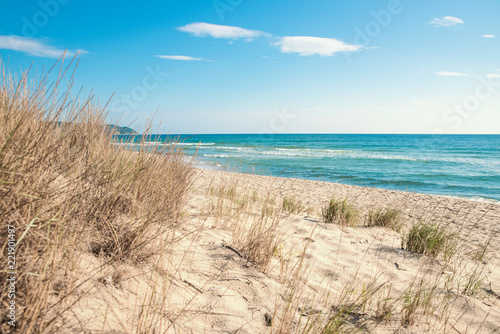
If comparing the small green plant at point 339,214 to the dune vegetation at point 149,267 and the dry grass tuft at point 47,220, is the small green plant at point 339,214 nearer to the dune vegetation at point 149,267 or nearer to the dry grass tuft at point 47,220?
the dune vegetation at point 149,267

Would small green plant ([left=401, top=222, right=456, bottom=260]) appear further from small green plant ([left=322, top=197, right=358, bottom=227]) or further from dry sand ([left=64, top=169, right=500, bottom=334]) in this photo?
small green plant ([left=322, top=197, right=358, bottom=227])

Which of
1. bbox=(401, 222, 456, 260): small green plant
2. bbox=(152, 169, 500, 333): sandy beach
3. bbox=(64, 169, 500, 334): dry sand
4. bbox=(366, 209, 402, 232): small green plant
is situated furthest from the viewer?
bbox=(366, 209, 402, 232): small green plant

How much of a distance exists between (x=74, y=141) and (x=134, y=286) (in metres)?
2.34

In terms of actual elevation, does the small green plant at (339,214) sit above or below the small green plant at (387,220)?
above

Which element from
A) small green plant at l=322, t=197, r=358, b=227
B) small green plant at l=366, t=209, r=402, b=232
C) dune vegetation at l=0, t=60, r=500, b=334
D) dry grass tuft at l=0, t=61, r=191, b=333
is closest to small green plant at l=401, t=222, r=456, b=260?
dune vegetation at l=0, t=60, r=500, b=334

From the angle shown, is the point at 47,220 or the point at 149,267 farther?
the point at 149,267

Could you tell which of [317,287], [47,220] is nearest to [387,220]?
[317,287]

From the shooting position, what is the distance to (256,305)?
6.57 ft

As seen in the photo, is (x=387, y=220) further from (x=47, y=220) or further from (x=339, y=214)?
(x=47, y=220)

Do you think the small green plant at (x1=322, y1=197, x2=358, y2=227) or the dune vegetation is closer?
the dune vegetation

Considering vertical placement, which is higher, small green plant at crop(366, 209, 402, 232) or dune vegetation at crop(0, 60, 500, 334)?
dune vegetation at crop(0, 60, 500, 334)

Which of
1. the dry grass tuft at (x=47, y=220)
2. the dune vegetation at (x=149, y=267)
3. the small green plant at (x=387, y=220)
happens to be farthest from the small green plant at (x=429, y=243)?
the dry grass tuft at (x=47, y=220)

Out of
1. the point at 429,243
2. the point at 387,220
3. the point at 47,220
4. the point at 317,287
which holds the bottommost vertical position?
the point at 387,220

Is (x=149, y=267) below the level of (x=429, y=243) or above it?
above
